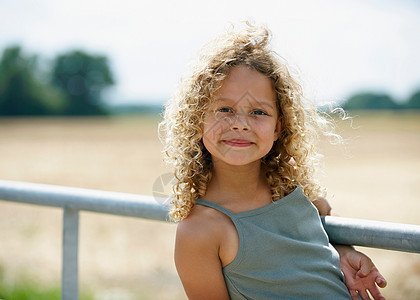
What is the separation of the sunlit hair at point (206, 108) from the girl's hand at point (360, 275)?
223 mm

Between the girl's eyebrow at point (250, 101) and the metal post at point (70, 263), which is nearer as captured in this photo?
the girl's eyebrow at point (250, 101)

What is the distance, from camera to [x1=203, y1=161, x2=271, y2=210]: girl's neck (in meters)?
1.40

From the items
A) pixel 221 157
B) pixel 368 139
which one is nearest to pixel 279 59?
pixel 221 157

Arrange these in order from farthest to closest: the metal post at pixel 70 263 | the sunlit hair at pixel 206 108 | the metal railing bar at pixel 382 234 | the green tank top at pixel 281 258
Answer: the metal post at pixel 70 263, the sunlit hair at pixel 206 108, the green tank top at pixel 281 258, the metal railing bar at pixel 382 234

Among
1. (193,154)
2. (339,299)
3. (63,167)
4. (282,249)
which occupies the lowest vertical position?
(63,167)

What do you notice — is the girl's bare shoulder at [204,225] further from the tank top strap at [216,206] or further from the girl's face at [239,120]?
the girl's face at [239,120]

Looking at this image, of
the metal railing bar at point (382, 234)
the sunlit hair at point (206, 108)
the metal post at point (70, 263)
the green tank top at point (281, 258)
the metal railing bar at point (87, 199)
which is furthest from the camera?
the metal post at point (70, 263)

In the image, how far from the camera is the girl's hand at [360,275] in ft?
4.56

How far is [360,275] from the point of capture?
4.65ft

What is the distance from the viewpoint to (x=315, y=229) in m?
1.40

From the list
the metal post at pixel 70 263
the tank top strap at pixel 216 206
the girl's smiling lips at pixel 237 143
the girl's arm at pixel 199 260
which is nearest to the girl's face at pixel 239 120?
the girl's smiling lips at pixel 237 143

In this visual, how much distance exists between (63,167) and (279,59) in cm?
1899

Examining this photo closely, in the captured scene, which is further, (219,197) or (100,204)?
(100,204)

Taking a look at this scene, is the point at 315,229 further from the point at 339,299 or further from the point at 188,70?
the point at 188,70
